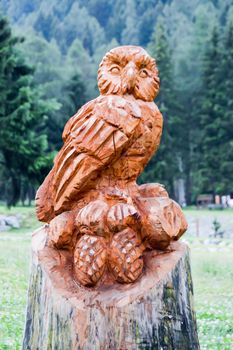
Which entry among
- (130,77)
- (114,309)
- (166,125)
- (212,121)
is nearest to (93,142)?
(130,77)

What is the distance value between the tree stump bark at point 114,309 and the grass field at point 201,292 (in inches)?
96.9

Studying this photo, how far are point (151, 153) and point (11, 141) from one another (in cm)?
1399

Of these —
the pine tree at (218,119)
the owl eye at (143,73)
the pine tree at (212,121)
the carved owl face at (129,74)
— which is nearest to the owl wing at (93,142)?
the carved owl face at (129,74)

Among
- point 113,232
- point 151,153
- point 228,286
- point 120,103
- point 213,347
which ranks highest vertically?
point 120,103

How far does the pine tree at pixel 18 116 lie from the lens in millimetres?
16906

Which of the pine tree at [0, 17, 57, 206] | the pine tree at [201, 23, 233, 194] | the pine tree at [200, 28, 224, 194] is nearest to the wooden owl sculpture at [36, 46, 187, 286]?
the pine tree at [0, 17, 57, 206]

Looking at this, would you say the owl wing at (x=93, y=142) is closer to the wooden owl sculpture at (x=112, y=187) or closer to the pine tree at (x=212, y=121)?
the wooden owl sculpture at (x=112, y=187)

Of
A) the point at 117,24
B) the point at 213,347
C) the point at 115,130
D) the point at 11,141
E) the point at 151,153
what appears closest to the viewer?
the point at 115,130

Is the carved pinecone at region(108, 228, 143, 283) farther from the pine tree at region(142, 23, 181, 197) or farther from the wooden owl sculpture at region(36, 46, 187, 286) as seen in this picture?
the pine tree at region(142, 23, 181, 197)

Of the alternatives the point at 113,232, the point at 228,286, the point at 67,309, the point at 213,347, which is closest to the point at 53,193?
the point at 113,232

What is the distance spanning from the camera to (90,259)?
10.3 feet

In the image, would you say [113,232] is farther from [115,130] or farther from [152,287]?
[115,130]

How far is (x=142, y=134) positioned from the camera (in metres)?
3.43

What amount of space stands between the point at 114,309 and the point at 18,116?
46.5 ft
